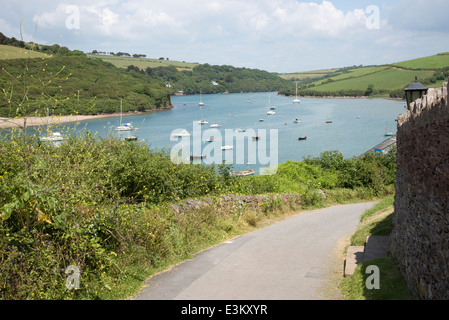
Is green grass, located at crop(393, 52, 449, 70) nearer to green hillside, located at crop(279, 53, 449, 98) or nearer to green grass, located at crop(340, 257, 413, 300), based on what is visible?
green hillside, located at crop(279, 53, 449, 98)

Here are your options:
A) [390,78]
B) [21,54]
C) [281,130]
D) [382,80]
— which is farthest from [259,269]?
[382,80]

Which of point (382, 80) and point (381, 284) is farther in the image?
point (382, 80)

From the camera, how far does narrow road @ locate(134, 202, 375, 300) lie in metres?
8.20

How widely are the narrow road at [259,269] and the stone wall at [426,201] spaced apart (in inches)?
79.1

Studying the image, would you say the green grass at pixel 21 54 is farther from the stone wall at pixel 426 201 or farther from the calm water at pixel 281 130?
the calm water at pixel 281 130

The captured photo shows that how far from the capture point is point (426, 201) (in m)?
5.97

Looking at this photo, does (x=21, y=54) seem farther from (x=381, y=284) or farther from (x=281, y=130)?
(x=281, y=130)

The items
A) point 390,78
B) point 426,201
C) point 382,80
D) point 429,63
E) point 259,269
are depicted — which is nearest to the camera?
point 426,201

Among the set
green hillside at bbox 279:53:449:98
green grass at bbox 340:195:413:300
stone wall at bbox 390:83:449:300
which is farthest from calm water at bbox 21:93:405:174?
stone wall at bbox 390:83:449:300

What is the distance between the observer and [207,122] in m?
121

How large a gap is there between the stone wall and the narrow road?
201cm

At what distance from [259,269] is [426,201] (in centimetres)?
483

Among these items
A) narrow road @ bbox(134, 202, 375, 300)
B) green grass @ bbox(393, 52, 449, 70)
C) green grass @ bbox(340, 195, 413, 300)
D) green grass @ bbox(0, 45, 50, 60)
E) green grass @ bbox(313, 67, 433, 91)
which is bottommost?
narrow road @ bbox(134, 202, 375, 300)

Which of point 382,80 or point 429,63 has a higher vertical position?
point 429,63
